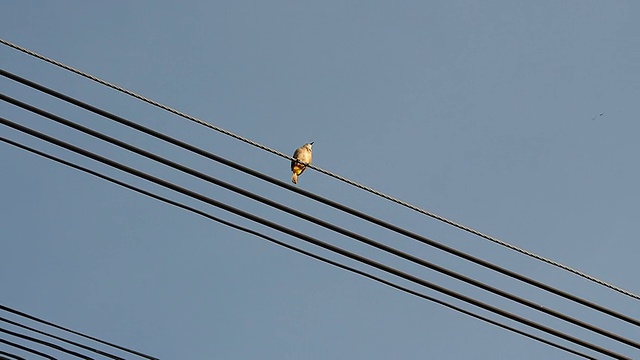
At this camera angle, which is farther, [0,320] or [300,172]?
[300,172]

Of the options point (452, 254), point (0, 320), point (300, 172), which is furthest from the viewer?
point (300, 172)

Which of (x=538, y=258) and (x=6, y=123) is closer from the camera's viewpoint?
(x=6, y=123)

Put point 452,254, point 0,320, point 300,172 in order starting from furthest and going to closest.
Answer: point 300,172
point 0,320
point 452,254

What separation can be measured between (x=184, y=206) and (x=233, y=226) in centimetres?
27

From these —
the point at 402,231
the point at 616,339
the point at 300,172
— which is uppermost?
the point at 300,172

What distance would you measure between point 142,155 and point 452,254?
1.59 m

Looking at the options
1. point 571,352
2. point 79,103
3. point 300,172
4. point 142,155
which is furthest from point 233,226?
point 300,172

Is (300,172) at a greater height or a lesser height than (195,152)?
greater

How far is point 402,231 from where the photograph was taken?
14.8 feet

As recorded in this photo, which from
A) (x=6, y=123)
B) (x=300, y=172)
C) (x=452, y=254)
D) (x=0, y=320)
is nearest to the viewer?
(x=6, y=123)

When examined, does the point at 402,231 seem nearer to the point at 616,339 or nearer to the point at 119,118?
the point at 616,339

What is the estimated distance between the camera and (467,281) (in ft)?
14.5

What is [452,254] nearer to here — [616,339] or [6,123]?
[616,339]

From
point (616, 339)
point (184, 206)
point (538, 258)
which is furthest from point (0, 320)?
point (616, 339)
